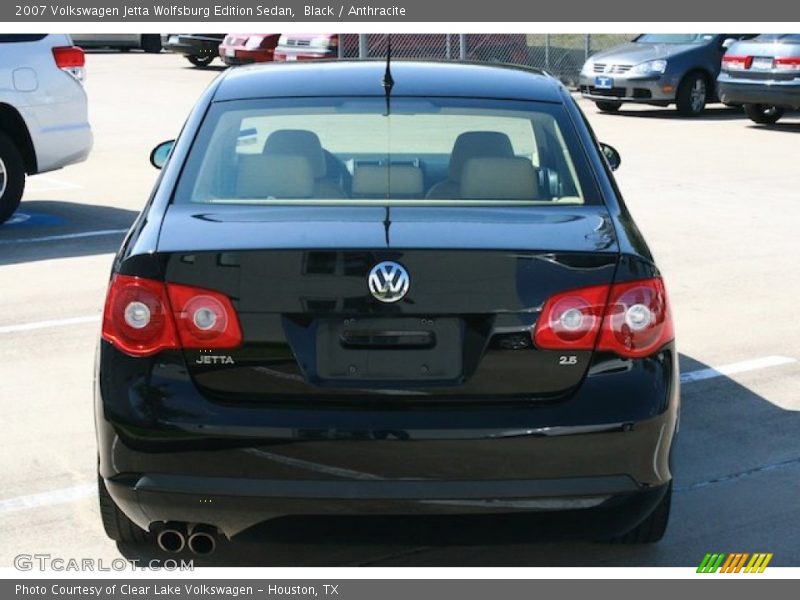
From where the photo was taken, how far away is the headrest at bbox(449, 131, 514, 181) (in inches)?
188

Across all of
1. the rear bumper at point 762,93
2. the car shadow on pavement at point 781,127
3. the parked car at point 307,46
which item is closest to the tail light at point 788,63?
the rear bumper at point 762,93

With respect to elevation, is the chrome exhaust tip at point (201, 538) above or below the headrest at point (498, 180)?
below

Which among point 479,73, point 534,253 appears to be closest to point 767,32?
point 479,73

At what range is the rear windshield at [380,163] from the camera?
4.53 metres

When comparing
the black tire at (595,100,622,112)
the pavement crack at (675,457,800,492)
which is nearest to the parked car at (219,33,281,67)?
the black tire at (595,100,622,112)

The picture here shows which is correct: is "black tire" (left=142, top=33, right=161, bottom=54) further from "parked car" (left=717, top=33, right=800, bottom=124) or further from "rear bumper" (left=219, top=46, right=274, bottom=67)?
"parked car" (left=717, top=33, right=800, bottom=124)

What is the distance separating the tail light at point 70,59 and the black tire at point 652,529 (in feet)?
25.2

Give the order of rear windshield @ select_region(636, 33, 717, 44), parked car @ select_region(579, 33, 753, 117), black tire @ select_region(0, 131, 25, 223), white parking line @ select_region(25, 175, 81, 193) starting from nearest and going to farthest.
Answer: black tire @ select_region(0, 131, 25, 223), white parking line @ select_region(25, 175, 81, 193), parked car @ select_region(579, 33, 753, 117), rear windshield @ select_region(636, 33, 717, 44)

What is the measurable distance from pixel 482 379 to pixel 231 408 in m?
0.68

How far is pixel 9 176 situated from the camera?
426 inches

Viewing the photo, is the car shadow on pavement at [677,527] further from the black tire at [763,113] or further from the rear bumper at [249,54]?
the rear bumper at [249,54]

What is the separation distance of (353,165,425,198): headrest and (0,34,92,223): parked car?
6.70 metres

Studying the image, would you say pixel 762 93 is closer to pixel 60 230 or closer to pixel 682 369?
pixel 60 230

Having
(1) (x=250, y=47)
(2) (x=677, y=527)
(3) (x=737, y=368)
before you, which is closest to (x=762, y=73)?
(1) (x=250, y=47)
